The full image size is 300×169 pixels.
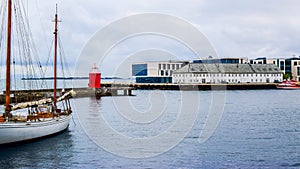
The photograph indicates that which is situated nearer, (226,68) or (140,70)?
(226,68)

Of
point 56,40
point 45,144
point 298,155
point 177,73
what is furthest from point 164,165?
point 177,73

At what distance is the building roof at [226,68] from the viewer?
156375 mm

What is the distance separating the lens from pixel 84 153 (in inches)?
1147

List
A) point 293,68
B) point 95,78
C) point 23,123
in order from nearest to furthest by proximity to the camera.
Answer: point 23,123
point 95,78
point 293,68

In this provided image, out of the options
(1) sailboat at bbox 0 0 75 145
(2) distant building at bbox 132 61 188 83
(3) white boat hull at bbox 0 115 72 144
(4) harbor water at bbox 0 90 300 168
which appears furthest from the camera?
(2) distant building at bbox 132 61 188 83

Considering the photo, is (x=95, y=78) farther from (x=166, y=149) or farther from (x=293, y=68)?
(x=293, y=68)

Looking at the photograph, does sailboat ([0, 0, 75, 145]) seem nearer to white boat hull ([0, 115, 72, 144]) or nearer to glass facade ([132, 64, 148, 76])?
white boat hull ([0, 115, 72, 144])

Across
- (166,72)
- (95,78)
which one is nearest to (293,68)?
(166,72)

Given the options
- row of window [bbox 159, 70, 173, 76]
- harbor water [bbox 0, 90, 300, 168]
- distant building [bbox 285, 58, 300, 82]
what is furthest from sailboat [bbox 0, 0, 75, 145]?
distant building [bbox 285, 58, 300, 82]

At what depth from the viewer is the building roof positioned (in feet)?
513

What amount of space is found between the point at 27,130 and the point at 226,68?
446ft

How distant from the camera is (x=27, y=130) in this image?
3139 cm

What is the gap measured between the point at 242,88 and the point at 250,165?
133 m

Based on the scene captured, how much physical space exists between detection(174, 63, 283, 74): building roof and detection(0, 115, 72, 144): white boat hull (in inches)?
4790
